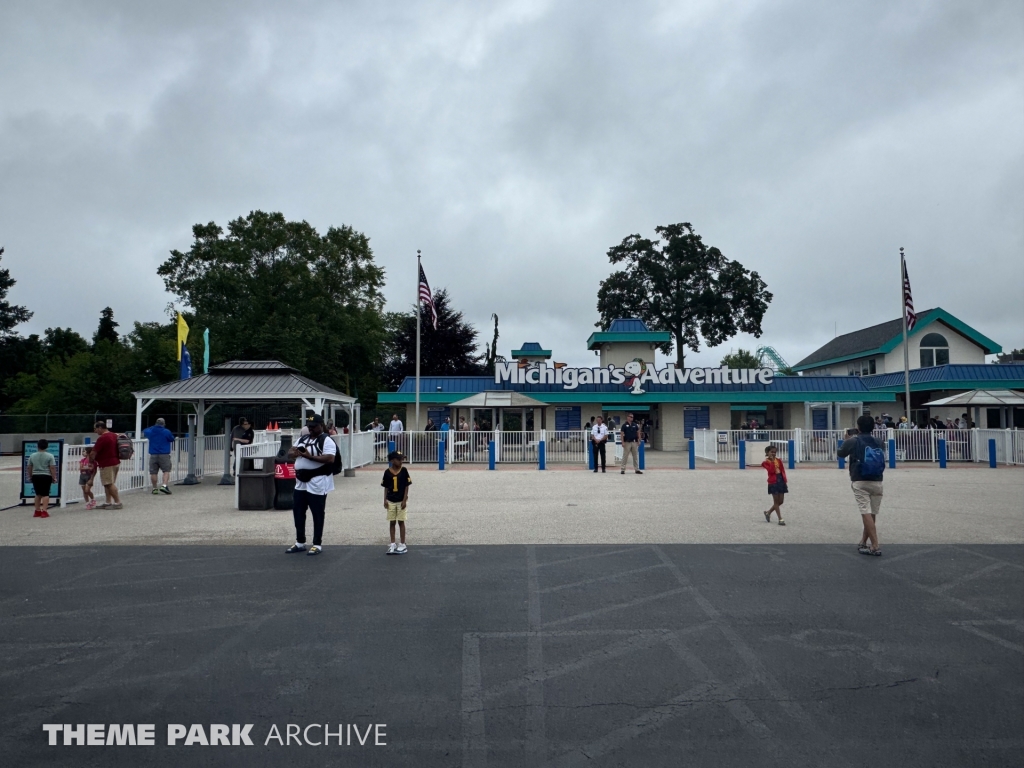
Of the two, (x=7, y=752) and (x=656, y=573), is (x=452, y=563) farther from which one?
(x=7, y=752)

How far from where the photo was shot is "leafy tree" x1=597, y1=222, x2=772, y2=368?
56.9 meters

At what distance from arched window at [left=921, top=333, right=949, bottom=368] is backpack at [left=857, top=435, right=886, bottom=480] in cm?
3638

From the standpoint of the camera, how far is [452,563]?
851 centimetres

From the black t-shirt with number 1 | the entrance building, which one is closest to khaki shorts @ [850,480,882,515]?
the black t-shirt with number 1

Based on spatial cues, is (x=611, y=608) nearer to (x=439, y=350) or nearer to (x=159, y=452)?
(x=159, y=452)

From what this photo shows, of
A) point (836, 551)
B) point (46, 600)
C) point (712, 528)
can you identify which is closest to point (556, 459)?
point (712, 528)

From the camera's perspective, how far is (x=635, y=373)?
116 feet

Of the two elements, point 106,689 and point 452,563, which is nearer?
point 106,689

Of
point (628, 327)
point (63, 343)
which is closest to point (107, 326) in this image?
point (63, 343)

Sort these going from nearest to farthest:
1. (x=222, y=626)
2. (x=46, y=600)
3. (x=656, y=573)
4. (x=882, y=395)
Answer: (x=222, y=626) → (x=46, y=600) → (x=656, y=573) → (x=882, y=395)

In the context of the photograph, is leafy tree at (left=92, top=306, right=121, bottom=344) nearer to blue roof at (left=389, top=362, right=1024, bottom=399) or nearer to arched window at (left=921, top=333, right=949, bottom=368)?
blue roof at (left=389, top=362, right=1024, bottom=399)

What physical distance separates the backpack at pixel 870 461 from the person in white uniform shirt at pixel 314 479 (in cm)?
662

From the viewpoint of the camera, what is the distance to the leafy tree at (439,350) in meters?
50.6

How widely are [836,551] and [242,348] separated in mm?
38326
